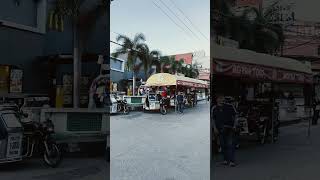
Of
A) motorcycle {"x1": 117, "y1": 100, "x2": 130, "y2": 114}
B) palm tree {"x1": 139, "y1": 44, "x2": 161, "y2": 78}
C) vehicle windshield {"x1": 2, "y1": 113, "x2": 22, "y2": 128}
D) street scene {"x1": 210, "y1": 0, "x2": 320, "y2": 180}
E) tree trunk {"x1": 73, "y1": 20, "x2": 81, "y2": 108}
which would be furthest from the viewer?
vehicle windshield {"x1": 2, "y1": 113, "x2": 22, "y2": 128}

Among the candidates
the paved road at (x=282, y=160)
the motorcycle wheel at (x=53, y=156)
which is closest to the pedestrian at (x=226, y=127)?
the paved road at (x=282, y=160)

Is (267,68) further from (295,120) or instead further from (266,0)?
(295,120)

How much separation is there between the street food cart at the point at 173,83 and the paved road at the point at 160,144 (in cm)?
15

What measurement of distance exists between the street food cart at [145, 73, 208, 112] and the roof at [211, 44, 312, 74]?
0.77 metres

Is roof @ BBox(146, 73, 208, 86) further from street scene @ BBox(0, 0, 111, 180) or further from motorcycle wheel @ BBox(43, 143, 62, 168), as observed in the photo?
motorcycle wheel @ BBox(43, 143, 62, 168)

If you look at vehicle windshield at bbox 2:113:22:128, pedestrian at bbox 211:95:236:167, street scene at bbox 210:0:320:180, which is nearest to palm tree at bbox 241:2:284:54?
street scene at bbox 210:0:320:180

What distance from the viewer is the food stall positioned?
4.59 meters

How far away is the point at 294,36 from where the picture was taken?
5.44 m

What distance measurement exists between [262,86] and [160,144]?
2094mm

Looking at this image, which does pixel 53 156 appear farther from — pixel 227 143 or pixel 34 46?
pixel 227 143

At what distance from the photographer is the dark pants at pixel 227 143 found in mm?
5246

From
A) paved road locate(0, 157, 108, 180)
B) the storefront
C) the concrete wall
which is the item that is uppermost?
the concrete wall

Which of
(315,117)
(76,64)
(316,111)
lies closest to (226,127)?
(316,111)

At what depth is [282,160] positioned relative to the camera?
5.56 m
